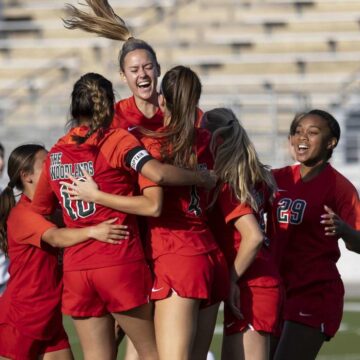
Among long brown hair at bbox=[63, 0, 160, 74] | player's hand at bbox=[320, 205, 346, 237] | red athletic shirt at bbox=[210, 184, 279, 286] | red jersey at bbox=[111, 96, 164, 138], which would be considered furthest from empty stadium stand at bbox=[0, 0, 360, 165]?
red athletic shirt at bbox=[210, 184, 279, 286]

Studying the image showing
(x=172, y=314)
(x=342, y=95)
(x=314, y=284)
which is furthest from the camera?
(x=342, y=95)

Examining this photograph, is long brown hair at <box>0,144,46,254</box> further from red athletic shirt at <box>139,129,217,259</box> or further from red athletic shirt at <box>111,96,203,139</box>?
red athletic shirt at <box>139,129,217,259</box>

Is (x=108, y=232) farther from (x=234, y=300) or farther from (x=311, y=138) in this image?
(x=311, y=138)

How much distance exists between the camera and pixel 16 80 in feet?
63.5

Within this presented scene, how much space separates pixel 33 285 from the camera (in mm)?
4758

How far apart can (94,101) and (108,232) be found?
0.56 metres

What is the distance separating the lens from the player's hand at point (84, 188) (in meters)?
4.21

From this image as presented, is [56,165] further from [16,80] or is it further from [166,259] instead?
[16,80]

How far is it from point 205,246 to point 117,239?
384 mm

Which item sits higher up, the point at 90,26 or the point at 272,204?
the point at 90,26

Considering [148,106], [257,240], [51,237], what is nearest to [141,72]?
[148,106]

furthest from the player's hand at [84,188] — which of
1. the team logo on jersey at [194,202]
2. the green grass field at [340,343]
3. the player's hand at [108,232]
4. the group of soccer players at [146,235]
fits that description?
the green grass field at [340,343]

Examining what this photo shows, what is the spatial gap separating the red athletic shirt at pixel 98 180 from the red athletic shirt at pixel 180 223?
99mm

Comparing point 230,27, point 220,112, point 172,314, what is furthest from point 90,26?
point 230,27
